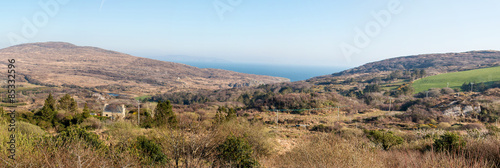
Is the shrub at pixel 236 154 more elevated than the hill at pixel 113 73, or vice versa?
the hill at pixel 113 73

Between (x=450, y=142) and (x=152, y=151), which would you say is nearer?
(x=450, y=142)

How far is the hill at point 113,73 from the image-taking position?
109 meters

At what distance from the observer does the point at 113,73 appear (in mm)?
131875

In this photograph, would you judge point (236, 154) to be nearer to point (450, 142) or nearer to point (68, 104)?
point (450, 142)

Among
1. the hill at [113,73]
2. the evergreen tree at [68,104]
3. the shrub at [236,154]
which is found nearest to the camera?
the shrub at [236,154]

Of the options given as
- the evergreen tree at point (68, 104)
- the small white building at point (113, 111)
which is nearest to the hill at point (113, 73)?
the evergreen tree at point (68, 104)

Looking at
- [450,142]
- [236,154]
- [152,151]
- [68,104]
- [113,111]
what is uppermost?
[450,142]

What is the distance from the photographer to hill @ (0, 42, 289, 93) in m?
109

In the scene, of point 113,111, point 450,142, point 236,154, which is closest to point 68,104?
point 113,111

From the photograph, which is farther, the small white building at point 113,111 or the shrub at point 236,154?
the small white building at point 113,111

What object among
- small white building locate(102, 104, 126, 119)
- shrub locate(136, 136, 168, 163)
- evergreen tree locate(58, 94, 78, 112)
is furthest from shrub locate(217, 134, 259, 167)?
evergreen tree locate(58, 94, 78, 112)

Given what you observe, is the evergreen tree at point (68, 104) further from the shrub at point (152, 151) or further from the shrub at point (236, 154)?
the shrub at point (236, 154)

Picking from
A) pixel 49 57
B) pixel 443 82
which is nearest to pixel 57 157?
pixel 443 82

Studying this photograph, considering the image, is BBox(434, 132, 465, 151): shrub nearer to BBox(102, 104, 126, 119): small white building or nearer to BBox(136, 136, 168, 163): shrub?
BBox(136, 136, 168, 163): shrub
